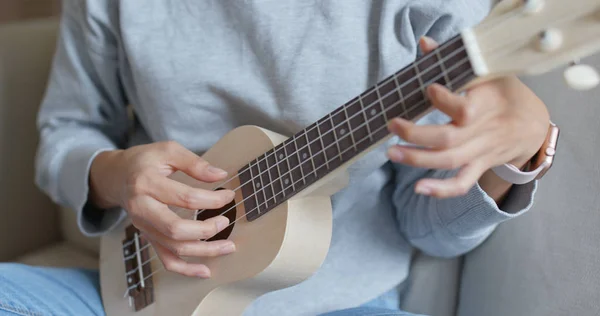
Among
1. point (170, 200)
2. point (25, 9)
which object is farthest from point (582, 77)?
point (25, 9)

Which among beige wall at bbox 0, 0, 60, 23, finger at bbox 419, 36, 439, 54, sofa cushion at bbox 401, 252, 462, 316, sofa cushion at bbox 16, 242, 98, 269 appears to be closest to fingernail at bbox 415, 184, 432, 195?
finger at bbox 419, 36, 439, 54

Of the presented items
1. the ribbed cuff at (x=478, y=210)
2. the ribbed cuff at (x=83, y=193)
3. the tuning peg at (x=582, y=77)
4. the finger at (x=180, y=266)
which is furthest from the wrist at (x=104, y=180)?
the tuning peg at (x=582, y=77)

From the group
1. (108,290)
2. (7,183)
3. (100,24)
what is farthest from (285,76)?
(7,183)

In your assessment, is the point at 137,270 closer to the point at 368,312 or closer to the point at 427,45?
the point at 368,312

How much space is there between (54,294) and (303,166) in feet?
1.24

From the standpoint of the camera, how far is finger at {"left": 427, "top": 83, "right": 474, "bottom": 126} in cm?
42

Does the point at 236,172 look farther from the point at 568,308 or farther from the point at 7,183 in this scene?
the point at 7,183

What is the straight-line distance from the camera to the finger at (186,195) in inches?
24.0

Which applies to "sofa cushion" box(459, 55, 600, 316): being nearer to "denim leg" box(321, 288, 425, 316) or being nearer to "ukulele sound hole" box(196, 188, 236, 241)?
"denim leg" box(321, 288, 425, 316)

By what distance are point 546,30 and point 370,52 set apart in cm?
28

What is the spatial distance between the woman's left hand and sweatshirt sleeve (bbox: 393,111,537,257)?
15 centimetres

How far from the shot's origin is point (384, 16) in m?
0.62

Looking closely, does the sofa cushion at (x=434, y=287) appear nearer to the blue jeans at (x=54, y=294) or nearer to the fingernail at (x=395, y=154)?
the blue jeans at (x=54, y=294)

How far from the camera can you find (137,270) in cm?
74
